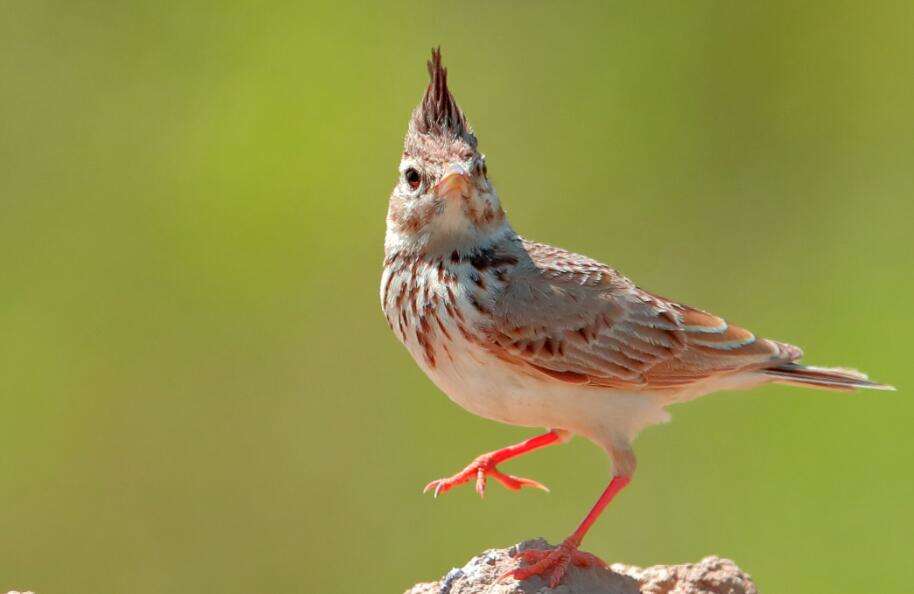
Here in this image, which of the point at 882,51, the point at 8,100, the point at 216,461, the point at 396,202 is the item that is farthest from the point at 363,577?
the point at 882,51

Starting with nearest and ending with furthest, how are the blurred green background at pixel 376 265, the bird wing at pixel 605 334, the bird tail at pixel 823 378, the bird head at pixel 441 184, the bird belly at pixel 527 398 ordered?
the bird belly at pixel 527 398 < the bird wing at pixel 605 334 < the bird head at pixel 441 184 < the bird tail at pixel 823 378 < the blurred green background at pixel 376 265

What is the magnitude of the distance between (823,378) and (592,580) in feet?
6.38

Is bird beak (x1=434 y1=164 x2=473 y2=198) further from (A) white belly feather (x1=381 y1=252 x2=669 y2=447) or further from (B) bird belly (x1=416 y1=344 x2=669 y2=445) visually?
(B) bird belly (x1=416 y1=344 x2=669 y2=445)

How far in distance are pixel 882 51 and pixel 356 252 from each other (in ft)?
20.0

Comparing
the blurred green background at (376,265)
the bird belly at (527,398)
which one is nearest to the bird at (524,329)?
the bird belly at (527,398)

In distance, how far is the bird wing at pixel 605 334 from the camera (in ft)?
30.4

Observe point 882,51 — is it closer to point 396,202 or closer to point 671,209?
point 671,209

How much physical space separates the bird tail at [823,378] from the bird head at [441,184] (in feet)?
5.85

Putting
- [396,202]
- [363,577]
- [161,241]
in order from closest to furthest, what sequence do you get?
[396,202]
[363,577]
[161,241]

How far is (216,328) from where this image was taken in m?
16.7

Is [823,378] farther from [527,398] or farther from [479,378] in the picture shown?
[479,378]

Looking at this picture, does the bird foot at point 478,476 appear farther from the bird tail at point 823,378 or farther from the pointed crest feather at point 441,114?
the pointed crest feather at point 441,114

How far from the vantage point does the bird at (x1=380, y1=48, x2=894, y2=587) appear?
9.19 m

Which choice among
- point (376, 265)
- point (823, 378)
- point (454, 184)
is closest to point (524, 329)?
point (454, 184)
